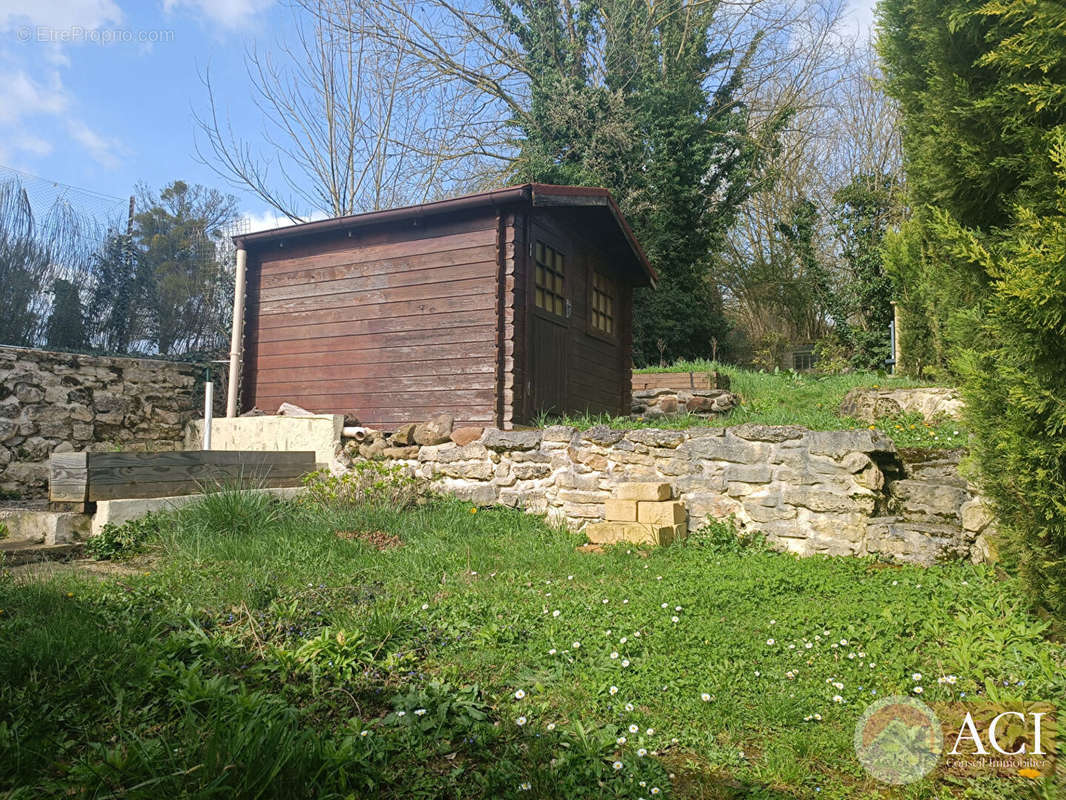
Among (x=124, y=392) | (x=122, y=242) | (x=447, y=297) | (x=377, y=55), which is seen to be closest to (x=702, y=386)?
(x=447, y=297)

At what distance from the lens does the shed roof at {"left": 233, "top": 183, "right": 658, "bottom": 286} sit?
729cm

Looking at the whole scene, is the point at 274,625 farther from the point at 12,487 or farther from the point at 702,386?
the point at 702,386

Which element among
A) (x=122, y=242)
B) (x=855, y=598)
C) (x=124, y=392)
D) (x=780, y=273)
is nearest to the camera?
(x=855, y=598)

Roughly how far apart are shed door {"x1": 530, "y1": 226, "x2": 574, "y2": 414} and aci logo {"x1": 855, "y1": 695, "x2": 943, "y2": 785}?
5323 mm

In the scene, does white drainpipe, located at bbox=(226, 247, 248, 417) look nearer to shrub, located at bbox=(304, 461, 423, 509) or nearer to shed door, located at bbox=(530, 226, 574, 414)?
shrub, located at bbox=(304, 461, 423, 509)

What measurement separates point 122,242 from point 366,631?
1331 cm

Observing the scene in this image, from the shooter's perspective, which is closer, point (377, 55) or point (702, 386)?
point (702, 386)

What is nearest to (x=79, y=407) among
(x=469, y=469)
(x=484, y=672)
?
(x=469, y=469)

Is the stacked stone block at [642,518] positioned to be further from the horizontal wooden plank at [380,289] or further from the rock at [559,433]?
the horizontal wooden plank at [380,289]

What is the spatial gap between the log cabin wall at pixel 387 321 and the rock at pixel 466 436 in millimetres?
228

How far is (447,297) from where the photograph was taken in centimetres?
773

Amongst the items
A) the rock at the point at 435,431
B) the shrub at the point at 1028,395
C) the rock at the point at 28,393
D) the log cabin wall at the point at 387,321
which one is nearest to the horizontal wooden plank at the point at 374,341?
the log cabin wall at the point at 387,321

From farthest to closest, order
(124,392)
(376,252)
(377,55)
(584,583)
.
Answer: (377,55), (124,392), (376,252), (584,583)

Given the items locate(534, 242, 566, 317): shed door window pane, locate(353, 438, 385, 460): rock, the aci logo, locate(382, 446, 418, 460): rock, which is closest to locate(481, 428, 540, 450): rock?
locate(382, 446, 418, 460): rock
